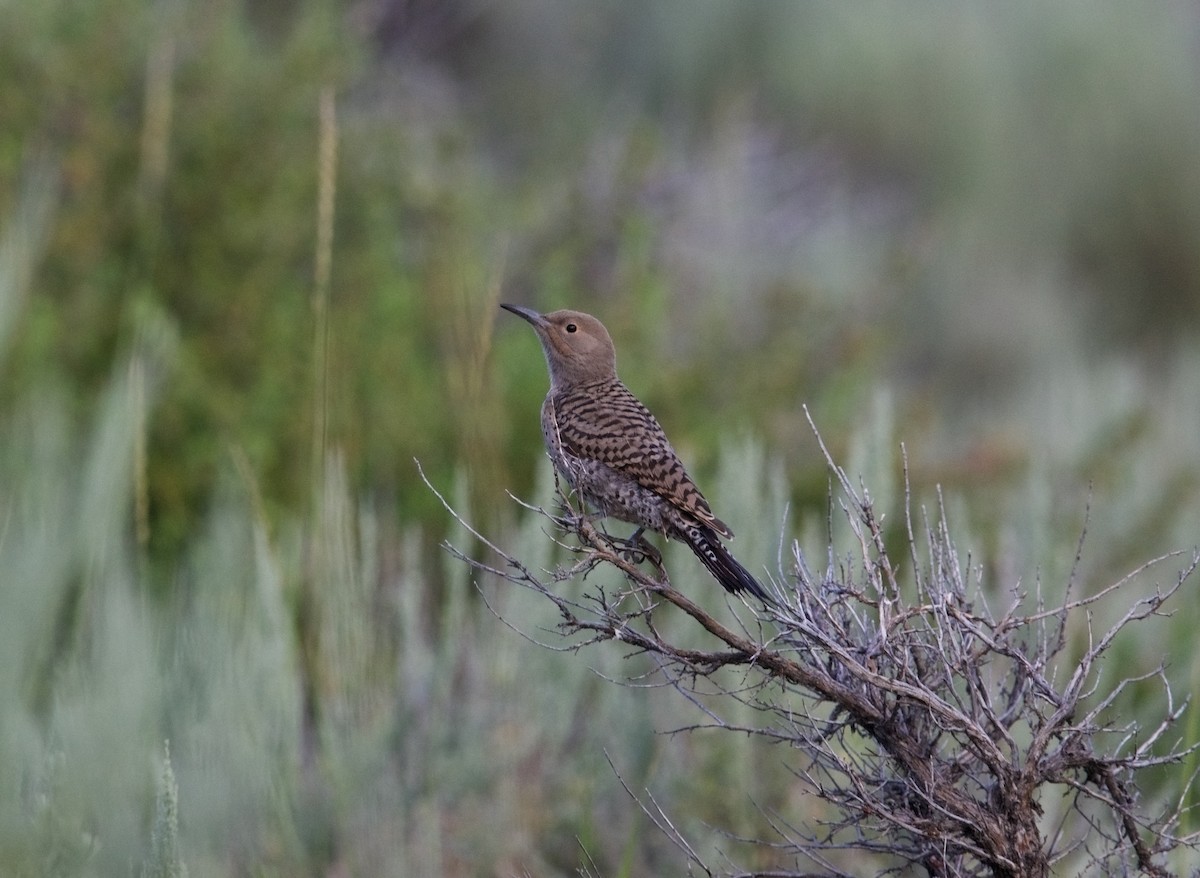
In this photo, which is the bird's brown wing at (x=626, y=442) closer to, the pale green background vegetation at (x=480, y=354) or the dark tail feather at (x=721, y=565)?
the dark tail feather at (x=721, y=565)

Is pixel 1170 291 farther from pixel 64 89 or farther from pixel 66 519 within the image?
pixel 66 519

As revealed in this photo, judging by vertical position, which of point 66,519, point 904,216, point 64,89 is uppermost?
point 904,216

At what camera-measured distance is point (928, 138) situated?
1242 cm

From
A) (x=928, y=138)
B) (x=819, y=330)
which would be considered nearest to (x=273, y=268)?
(x=819, y=330)

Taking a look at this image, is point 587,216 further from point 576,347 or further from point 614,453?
point 614,453

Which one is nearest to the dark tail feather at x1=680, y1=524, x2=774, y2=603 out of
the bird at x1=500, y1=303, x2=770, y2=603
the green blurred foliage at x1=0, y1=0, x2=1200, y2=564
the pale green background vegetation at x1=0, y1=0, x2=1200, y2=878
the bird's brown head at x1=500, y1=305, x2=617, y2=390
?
the bird at x1=500, y1=303, x2=770, y2=603

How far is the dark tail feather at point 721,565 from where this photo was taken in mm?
3260

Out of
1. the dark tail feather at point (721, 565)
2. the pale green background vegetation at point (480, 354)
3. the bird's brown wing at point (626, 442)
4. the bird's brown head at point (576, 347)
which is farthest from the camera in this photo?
the bird's brown head at point (576, 347)

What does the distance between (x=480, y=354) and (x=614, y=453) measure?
515 millimetres

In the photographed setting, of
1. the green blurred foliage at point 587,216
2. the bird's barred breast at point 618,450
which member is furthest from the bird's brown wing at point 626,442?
the green blurred foliage at point 587,216

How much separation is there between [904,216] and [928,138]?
689mm

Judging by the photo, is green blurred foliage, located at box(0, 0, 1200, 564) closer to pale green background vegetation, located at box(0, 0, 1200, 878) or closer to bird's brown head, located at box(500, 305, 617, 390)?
pale green background vegetation, located at box(0, 0, 1200, 878)

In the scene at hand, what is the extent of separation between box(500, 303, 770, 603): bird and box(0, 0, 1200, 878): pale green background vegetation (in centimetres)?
18

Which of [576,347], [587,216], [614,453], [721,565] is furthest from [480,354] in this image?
[587,216]
